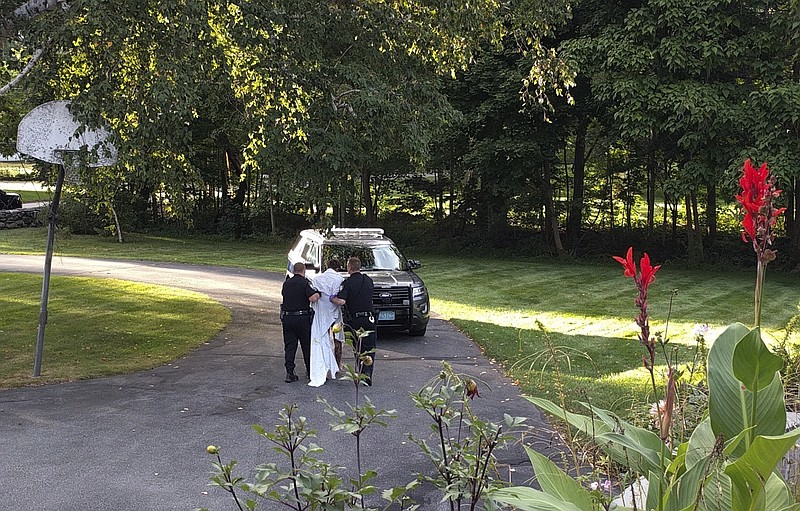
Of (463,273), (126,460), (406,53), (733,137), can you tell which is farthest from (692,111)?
(126,460)

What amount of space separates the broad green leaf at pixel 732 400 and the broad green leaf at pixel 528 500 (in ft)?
2.14

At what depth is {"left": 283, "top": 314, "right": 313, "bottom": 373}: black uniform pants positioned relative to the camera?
1057cm

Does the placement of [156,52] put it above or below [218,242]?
above

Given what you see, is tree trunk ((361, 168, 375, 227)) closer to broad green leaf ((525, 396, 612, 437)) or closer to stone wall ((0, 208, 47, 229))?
stone wall ((0, 208, 47, 229))

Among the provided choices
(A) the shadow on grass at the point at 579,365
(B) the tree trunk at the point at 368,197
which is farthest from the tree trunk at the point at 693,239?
(A) the shadow on grass at the point at 579,365

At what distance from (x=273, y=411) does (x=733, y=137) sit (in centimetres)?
1864

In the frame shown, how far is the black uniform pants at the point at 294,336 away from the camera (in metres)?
10.6

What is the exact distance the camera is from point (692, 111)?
21781 mm

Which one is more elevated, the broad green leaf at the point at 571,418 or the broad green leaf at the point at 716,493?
the broad green leaf at the point at 571,418

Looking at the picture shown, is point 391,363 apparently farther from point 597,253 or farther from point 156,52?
point 597,253

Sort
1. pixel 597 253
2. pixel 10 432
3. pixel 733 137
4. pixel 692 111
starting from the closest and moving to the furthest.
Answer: pixel 10 432, pixel 692 111, pixel 733 137, pixel 597 253

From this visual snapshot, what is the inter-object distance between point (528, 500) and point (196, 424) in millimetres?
6810

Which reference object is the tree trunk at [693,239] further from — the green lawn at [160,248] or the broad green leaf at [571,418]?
the broad green leaf at [571,418]

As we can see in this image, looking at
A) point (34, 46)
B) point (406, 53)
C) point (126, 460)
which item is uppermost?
point (406, 53)
